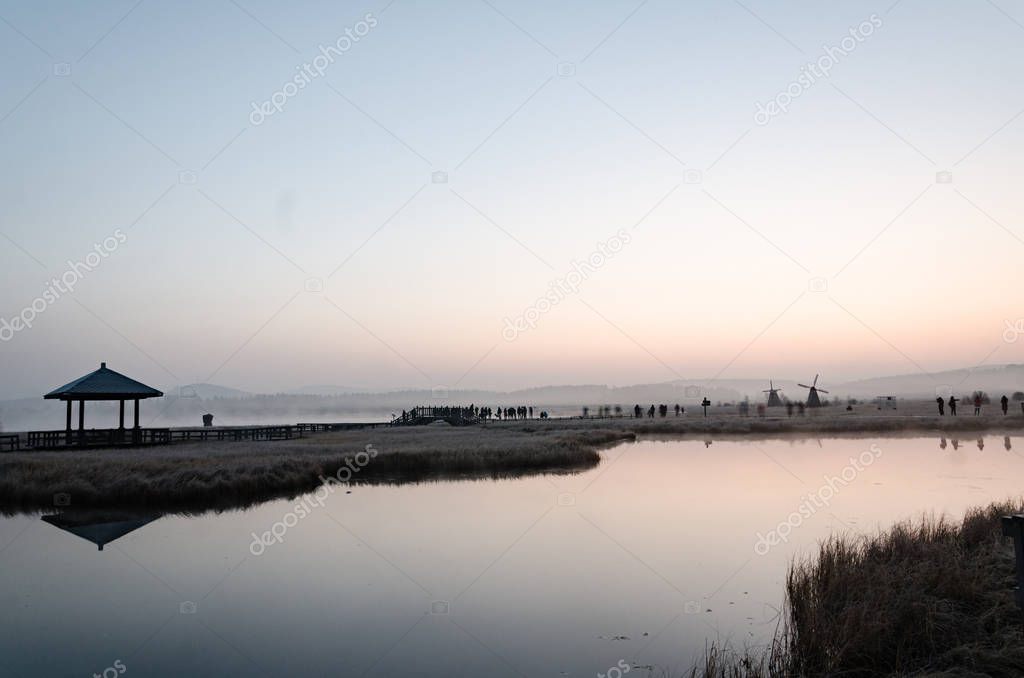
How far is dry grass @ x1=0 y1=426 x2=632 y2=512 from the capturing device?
21.4 meters

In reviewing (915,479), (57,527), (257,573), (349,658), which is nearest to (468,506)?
(257,573)

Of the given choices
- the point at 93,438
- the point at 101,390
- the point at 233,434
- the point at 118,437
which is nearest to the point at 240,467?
the point at 101,390

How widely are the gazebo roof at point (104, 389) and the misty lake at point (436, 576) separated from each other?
544 inches

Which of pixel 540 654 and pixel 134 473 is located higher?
pixel 134 473

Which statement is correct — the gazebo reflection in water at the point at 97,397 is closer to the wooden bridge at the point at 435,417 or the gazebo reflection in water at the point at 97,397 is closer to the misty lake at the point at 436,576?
the misty lake at the point at 436,576

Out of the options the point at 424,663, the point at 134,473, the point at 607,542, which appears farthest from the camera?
the point at 134,473

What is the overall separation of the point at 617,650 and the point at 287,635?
15.2ft

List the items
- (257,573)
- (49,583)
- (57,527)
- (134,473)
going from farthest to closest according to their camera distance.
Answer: (134,473)
(57,527)
(257,573)
(49,583)

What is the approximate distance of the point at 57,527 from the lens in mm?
18031

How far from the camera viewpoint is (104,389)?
3303cm

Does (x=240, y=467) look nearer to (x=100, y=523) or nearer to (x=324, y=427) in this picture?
(x=100, y=523)

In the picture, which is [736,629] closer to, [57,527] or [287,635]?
[287,635]

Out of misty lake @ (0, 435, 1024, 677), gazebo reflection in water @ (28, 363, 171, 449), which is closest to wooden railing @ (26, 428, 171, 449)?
gazebo reflection in water @ (28, 363, 171, 449)

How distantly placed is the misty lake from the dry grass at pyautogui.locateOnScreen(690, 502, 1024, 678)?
870 mm
